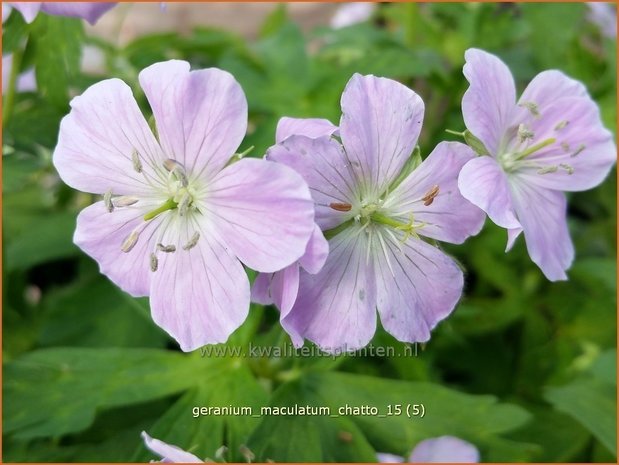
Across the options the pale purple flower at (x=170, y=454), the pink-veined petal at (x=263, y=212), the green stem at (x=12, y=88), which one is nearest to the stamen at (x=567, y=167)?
the pink-veined petal at (x=263, y=212)

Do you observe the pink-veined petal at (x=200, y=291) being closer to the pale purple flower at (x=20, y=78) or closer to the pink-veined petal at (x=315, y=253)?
the pink-veined petal at (x=315, y=253)

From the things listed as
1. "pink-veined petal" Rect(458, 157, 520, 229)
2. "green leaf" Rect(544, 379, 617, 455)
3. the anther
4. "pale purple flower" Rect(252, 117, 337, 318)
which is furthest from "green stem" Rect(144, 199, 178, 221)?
"green leaf" Rect(544, 379, 617, 455)

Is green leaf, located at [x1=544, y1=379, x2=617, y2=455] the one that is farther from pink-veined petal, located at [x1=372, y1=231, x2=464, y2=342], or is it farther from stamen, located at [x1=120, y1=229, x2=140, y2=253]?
stamen, located at [x1=120, y1=229, x2=140, y2=253]

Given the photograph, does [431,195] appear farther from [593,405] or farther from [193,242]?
[593,405]

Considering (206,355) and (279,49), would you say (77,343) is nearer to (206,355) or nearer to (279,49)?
(206,355)

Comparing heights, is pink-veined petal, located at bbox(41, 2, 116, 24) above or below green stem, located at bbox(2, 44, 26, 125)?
below

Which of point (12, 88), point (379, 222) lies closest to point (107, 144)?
point (379, 222)

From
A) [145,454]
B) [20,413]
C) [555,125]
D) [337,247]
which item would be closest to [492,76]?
[555,125]
